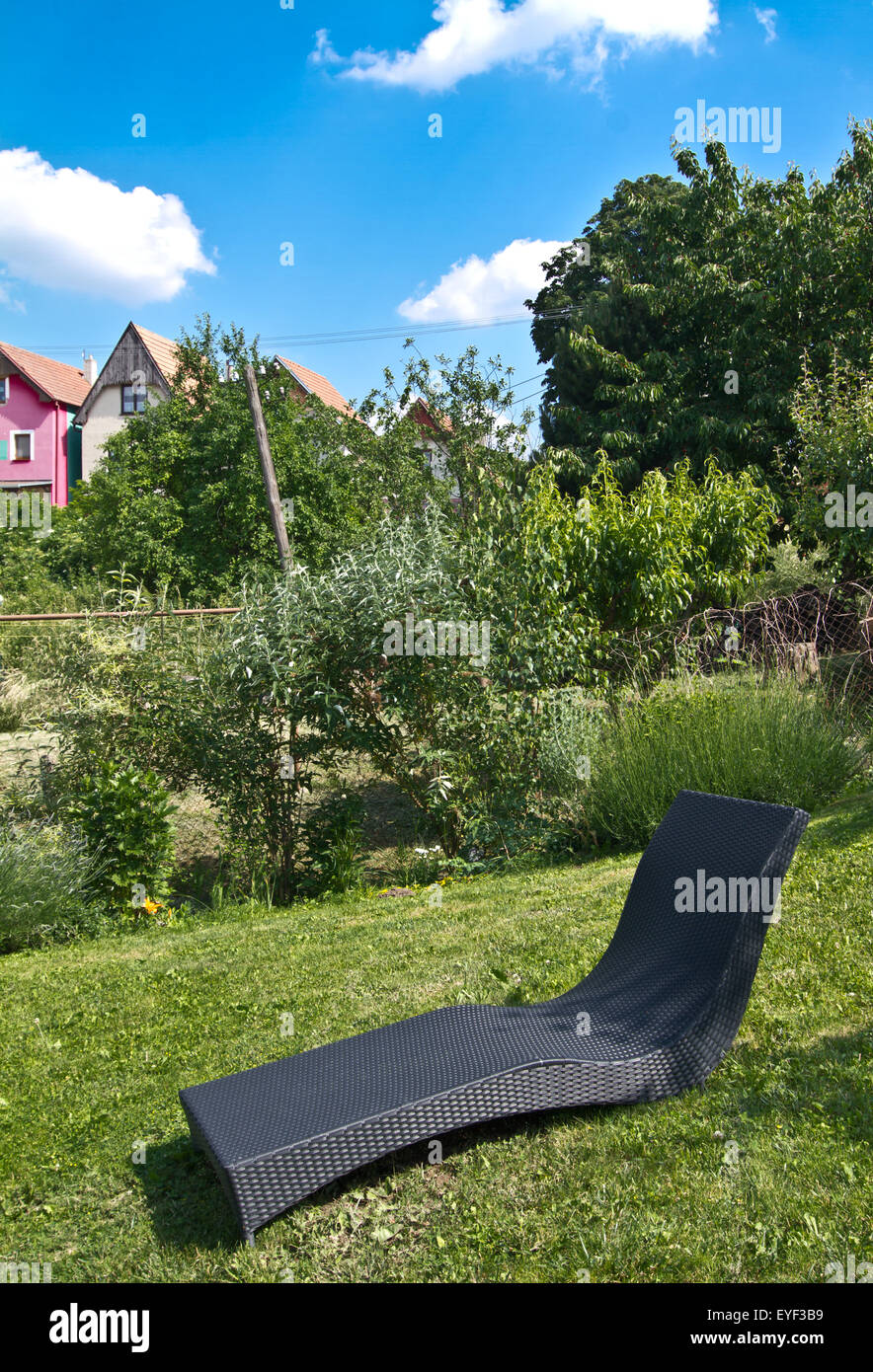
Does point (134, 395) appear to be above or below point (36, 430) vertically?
above

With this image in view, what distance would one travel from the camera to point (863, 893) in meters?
4.92

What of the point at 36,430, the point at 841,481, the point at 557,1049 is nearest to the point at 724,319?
the point at 841,481

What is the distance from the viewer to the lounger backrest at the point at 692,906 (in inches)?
134

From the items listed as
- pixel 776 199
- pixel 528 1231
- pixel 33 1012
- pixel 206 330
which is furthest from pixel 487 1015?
pixel 206 330

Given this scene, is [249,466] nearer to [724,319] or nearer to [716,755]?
[724,319]

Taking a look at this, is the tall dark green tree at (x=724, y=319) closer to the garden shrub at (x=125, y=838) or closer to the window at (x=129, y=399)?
the garden shrub at (x=125, y=838)

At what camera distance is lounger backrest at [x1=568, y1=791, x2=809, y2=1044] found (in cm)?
341

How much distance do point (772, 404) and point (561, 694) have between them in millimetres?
12152

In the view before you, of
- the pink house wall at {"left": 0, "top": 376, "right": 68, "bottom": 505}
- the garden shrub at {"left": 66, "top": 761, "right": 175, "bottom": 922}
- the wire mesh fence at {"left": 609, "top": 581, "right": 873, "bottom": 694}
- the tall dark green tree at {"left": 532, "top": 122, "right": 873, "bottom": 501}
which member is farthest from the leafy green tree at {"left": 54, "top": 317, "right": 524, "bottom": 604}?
the pink house wall at {"left": 0, "top": 376, "right": 68, "bottom": 505}

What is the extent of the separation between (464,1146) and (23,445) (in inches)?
1612

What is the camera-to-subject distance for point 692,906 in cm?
377

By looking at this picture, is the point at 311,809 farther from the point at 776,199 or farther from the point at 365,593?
the point at 776,199

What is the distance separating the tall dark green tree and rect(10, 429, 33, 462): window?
84.9 ft

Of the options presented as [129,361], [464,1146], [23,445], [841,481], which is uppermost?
[129,361]
